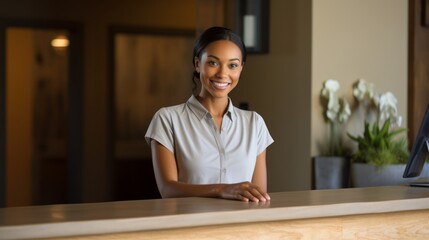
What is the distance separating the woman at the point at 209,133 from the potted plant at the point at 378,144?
1.98 meters

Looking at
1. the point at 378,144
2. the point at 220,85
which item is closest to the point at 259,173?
the point at 220,85

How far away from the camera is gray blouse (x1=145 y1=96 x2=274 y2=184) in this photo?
2596 mm

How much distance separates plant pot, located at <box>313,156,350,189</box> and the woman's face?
225cm

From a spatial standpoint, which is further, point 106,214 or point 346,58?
point 346,58

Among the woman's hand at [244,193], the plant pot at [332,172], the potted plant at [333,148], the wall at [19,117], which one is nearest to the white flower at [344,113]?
the potted plant at [333,148]

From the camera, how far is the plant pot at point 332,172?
4.74 m

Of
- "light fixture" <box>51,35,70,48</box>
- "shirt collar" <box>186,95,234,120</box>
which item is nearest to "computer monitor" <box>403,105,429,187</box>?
"shirt collar" <box>186,95,234,120</box>

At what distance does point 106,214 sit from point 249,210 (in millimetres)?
370

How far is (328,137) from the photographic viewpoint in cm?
489

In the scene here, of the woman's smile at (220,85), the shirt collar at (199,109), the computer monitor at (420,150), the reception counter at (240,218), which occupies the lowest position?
the reception counter at (240,218)

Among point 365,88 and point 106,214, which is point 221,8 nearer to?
point 365,88

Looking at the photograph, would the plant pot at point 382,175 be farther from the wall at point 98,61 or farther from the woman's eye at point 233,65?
the wall at point 98,61

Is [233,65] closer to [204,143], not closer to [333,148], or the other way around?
[204,143]

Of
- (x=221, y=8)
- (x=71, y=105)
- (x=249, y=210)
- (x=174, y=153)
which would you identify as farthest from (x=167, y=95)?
(x=249, y=210)
